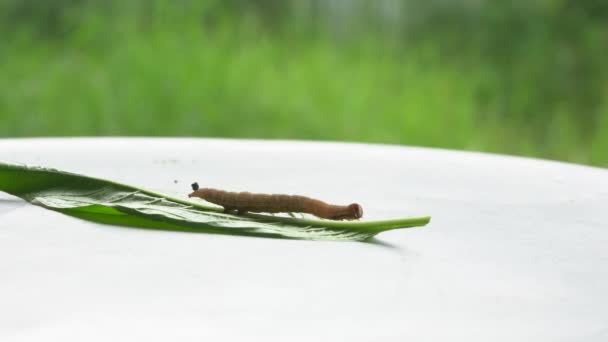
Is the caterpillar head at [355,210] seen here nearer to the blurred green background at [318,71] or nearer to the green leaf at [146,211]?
the green leaf at [146,211]

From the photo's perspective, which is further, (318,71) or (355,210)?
(318,71)

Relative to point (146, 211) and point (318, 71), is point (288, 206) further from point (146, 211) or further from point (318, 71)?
point (318, 71)

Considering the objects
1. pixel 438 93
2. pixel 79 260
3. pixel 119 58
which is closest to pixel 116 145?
pixel 79 260

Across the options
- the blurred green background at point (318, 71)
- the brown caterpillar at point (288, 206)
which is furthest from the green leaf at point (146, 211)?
the blurred green background at point (318, 71)

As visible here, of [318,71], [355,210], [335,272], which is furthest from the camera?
[318,71]

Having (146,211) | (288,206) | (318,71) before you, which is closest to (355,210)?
(288,206)

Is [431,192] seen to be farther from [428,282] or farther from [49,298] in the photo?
[49,298]

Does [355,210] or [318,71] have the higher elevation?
[318,71]

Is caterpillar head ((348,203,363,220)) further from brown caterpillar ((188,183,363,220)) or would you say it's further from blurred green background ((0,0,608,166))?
blurred green background ((0,0,608,166))
